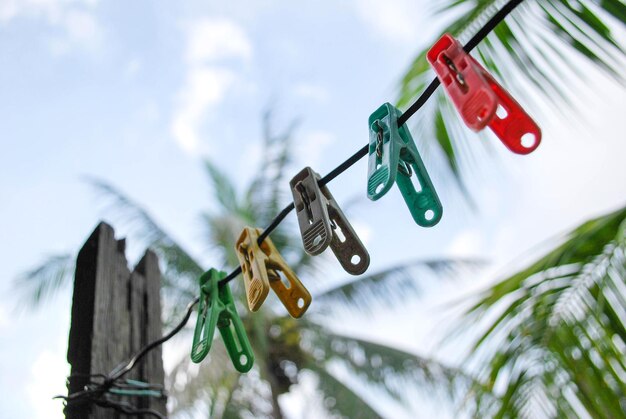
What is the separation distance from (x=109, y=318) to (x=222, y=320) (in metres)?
0.31

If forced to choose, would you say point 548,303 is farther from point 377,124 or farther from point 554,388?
point 377,124

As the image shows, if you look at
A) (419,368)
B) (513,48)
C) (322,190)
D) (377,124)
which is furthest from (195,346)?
(419,368)

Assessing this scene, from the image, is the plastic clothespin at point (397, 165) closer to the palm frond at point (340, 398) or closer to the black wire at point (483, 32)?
the black wire at point (483, 32)

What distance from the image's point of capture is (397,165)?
A: 2.55 ft

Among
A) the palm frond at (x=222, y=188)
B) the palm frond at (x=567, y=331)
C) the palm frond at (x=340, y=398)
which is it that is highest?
the palm frond at (x=222, y=188)

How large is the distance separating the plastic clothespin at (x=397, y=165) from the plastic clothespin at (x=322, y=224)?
8cm

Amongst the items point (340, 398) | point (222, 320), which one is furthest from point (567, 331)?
point (340, 398)

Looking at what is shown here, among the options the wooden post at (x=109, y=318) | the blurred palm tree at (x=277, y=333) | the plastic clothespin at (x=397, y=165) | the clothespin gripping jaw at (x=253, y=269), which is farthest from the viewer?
the blurred palm tree at (x=277, y=333)

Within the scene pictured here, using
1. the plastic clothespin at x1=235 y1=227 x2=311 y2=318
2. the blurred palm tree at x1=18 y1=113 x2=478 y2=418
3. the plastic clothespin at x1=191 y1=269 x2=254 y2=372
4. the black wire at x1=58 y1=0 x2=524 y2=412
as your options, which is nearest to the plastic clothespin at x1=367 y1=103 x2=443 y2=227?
the black wire at x1=58 y1=0 x2=524 y2=412

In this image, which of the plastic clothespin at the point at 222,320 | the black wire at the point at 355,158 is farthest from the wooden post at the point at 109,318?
the plastic clothespin at the point at 222,320

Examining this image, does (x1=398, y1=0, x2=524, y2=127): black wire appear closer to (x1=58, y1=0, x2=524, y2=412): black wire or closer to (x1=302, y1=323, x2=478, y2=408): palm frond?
(x1=58, y1=0, x2=524, y2=412): black wire

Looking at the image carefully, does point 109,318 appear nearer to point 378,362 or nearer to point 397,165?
point 397,165

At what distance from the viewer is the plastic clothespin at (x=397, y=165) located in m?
0.78

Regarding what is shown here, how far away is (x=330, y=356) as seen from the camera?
6.87 m
